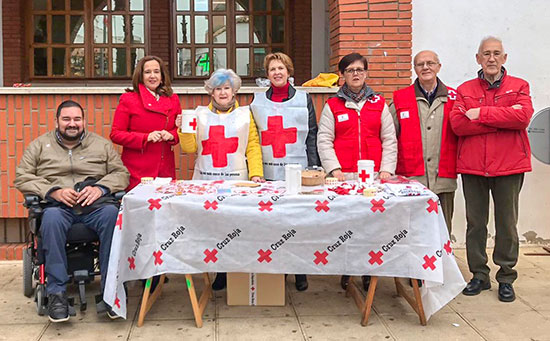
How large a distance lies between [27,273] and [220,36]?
231 inches

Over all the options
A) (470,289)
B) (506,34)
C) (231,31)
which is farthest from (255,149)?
(231,31)

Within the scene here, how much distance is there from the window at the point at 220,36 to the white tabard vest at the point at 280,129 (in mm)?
5057

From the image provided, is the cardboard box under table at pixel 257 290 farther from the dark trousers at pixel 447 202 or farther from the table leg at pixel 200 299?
the dark trousers at pixel 447 202

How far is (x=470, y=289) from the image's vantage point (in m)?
4.29

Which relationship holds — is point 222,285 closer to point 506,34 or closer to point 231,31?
point 506,34

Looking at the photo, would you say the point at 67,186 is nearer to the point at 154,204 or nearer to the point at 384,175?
the point at 154,204

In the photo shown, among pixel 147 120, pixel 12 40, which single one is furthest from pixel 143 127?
pixel 12 40

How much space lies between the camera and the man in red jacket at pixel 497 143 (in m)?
3.99

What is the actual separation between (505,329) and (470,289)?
0.67 m

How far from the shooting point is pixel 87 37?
923 centimetres

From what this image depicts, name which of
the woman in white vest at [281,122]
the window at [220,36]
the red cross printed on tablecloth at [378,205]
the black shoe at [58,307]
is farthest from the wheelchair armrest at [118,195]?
the window at [220,36]

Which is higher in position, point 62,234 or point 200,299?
point 62,234

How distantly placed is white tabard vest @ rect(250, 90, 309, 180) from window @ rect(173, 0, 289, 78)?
5057 mm

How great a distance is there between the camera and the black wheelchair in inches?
148
